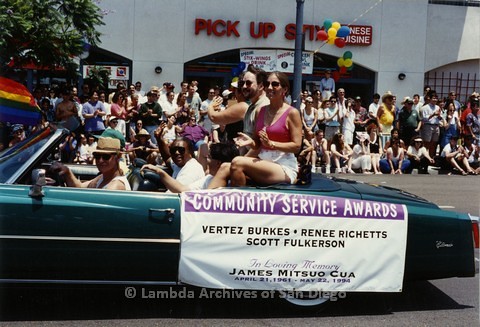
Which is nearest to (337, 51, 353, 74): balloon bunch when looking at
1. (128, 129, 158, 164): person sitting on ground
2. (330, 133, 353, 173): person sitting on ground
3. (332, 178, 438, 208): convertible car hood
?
(330, 133, 353, 173): person sitting on ground

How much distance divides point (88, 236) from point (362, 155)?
11293mm

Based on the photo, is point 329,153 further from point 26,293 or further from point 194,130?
point 26,293

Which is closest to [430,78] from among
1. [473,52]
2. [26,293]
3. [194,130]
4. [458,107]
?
[473,52]

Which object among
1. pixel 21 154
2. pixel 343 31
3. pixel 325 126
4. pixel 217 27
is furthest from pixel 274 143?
pixel 217 27

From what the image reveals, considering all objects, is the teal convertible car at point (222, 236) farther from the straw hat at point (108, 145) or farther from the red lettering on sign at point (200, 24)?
the red lettering on sign at point (200, 24)

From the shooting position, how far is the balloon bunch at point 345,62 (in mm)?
19812

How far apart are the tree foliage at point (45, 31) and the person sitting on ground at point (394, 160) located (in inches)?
275

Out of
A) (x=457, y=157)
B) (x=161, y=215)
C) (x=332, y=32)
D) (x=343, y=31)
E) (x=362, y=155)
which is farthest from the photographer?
(x=332, y=32)

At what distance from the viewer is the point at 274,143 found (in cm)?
521

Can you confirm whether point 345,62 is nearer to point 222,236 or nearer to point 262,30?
point 262,30

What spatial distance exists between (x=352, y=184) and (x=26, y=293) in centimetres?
271

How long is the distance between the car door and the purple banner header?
19cm

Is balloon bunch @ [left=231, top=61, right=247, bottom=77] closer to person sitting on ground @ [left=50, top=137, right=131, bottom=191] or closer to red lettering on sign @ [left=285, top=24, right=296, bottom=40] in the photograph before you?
red lettering on sign @ [left=285, top=24, right=296, bottom=40]

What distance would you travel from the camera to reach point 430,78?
73.4ft
